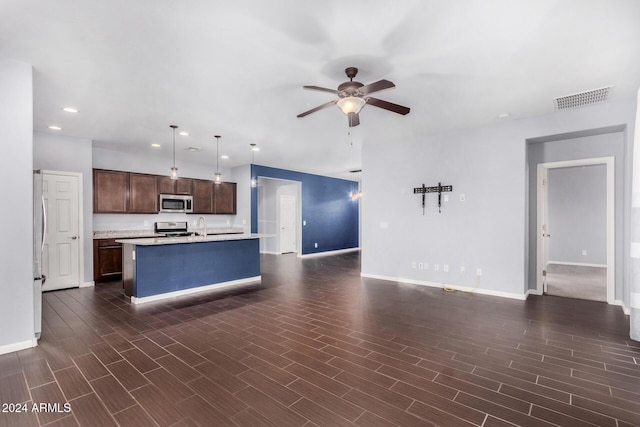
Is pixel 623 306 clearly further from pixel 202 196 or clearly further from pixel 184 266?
pixel 202 196

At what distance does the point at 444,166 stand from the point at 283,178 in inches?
189

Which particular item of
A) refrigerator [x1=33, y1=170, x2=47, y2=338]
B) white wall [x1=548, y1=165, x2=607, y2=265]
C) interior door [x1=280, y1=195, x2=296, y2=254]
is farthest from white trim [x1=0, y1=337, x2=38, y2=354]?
white wall [x1=548, y1=165, x2=607, y2=265]

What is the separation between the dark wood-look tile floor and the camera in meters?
1.95

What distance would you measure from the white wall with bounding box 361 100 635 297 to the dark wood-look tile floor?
0.79 metres

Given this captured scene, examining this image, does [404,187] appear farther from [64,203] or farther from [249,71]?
[64,203]

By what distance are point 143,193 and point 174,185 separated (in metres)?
0.72

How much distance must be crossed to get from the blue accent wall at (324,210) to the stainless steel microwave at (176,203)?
158 centimetres

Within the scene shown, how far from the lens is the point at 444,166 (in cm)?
525

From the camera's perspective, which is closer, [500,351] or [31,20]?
[31,20]

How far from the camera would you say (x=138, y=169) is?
6832 mm

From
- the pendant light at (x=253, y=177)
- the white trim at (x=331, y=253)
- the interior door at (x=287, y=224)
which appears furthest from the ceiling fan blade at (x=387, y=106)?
the interior door at (x=287, y=224)

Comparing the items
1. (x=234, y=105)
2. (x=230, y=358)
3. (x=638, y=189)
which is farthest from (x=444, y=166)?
(x=230, y=358)

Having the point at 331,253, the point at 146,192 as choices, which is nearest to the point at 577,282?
the point at 331,253

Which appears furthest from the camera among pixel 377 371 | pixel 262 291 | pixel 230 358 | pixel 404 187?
pixel 404 187
